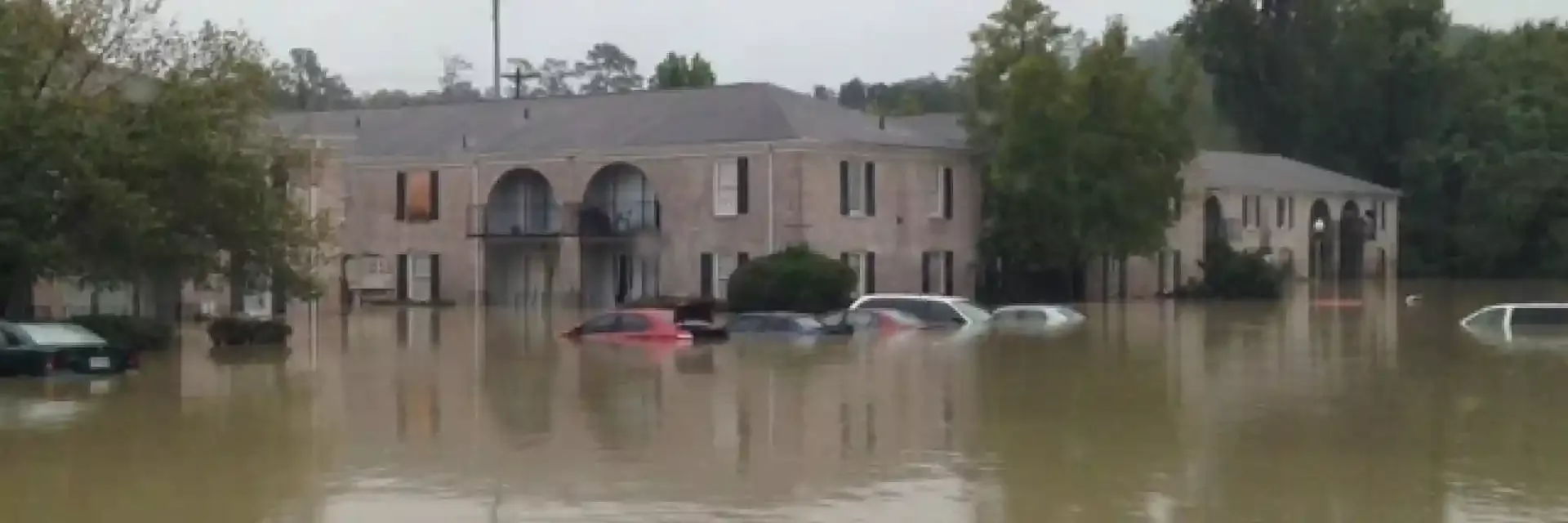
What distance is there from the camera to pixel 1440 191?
3684 inches

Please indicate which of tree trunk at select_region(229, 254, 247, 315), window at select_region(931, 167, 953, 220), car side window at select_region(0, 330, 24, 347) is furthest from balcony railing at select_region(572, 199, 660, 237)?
car side window at select_region(0, 330, 24, 347)

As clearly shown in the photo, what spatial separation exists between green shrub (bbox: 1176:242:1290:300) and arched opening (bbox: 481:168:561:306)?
22170 millimetres

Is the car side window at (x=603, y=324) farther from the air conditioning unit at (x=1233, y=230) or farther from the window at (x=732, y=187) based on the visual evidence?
the air conditioning unit at (x=1233, y=230)

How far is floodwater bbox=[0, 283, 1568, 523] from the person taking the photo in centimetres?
1633

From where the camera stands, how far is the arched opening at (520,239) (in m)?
63.4

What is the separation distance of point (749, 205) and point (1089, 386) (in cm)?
2957

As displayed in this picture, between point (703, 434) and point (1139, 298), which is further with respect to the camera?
point (1139, 298)

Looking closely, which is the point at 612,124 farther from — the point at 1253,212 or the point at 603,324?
the point at 1253,212

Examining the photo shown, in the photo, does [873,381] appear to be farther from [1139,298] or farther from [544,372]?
[1139,298]

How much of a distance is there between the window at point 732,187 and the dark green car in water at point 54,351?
26870 millimetres

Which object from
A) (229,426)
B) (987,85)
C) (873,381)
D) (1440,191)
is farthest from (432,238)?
(1440,191)

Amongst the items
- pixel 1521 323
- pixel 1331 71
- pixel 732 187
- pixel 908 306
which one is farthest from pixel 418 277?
pixel 1331 71

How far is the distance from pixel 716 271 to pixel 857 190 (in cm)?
472

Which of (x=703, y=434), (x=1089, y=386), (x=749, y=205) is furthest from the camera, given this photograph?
(x=749, y=205)
